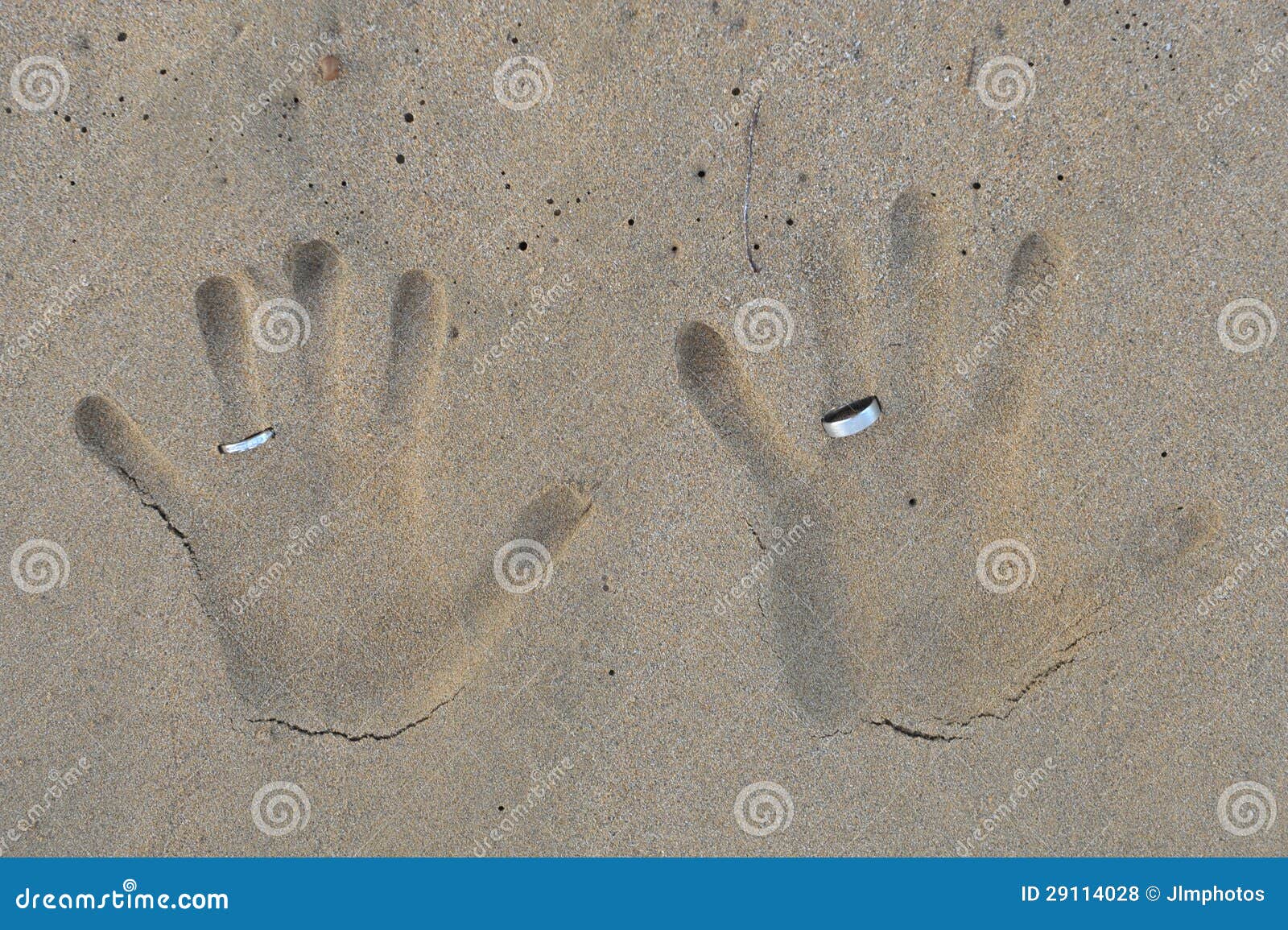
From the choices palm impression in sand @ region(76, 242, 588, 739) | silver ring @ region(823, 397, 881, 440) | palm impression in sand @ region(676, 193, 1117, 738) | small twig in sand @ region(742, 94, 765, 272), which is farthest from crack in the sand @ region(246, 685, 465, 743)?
small twig in sand @ region(742, 94, 765, 272)

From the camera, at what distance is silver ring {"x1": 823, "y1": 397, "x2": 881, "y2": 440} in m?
2.79

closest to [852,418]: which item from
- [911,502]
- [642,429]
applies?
[911,502]

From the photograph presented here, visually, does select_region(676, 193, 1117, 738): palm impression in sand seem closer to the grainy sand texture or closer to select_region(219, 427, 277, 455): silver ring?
the grainy sand texture

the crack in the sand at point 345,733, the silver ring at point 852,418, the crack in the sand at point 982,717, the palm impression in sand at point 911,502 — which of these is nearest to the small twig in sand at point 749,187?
the palm impression in sand at point 911,502

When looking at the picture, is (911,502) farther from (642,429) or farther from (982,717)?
(642,429)

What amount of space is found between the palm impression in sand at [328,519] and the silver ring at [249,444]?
1.0 inches

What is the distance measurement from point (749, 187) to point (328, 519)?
202 cm

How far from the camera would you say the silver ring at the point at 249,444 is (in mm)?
2807

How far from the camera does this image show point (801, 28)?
2.77m

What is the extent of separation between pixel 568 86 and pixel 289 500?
1.86 meters

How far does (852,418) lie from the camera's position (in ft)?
9.14

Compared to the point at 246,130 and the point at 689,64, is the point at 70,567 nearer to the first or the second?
the point at 246,130

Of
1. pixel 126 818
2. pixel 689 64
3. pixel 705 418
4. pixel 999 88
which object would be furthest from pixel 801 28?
pixel 126 818

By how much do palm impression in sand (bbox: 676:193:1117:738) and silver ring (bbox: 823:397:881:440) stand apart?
0.10ft
